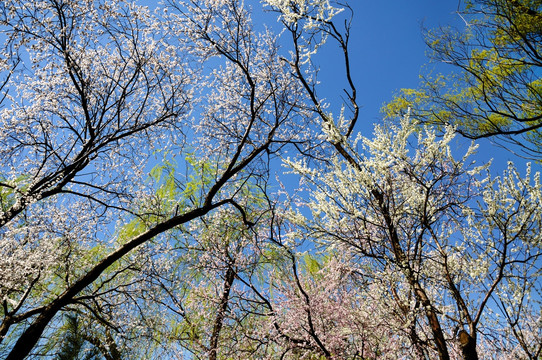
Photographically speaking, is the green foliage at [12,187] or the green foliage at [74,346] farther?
the green foliage at [74,346]

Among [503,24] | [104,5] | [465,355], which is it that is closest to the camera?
[465,355]

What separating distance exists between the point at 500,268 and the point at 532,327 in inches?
89.8

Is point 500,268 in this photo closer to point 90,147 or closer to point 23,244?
point 90,147

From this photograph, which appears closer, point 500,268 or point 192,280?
point 500,268

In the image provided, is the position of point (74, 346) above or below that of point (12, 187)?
below

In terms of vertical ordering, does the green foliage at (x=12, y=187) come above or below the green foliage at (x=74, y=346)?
above

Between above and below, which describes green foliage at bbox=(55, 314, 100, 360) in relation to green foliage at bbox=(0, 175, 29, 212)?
below

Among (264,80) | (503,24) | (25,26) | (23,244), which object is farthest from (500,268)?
(23,244)

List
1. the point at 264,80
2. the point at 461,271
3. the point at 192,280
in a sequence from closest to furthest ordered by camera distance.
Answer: the point at 461,271 < the point at 264,80 < the point at 192,280

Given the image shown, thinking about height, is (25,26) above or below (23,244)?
above

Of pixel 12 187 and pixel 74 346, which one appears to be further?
pixel 74 346

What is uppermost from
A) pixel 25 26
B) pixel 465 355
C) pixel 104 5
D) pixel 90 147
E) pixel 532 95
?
pixel 532 95

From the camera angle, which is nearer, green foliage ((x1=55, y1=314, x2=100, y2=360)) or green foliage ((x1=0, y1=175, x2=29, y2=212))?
green foliage ((x1=0, y1=175, x2=29, y2=212))

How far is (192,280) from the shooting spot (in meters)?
7.91
